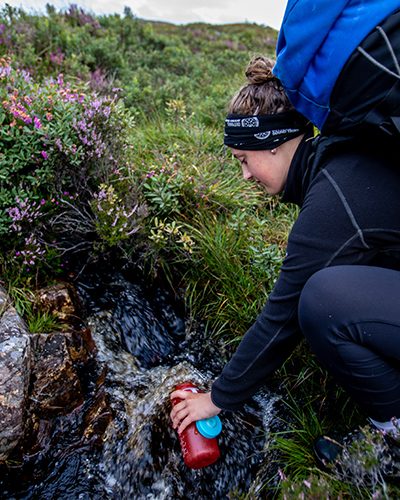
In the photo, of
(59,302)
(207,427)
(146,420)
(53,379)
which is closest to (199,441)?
(207,427)

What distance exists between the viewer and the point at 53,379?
2.90 metres

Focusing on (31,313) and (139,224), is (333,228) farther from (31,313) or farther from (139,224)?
(31,313)

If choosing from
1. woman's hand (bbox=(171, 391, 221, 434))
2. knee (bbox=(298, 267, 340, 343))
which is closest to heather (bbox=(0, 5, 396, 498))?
woman's hand (bbox=(171, 391, 221, 434))

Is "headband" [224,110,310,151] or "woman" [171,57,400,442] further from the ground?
"headband" [224,110,310,151]

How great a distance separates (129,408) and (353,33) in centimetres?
259

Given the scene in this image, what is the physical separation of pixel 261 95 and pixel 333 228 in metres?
0.95

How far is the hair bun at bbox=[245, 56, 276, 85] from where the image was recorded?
241 centimetres

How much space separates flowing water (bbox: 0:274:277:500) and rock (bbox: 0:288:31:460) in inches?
10.5

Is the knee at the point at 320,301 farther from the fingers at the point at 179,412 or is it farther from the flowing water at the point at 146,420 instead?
the flowing water at the point at 146,420

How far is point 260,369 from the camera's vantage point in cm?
219

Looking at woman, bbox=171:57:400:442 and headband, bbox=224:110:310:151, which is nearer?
woman, bbox=171:57:400:442

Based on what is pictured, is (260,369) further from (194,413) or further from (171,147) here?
(171,147)

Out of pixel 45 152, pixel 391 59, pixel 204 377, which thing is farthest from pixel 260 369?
pixel 45 152

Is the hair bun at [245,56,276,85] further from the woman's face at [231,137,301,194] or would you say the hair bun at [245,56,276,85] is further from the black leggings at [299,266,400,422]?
the black leggings at [299,266,400,422]
